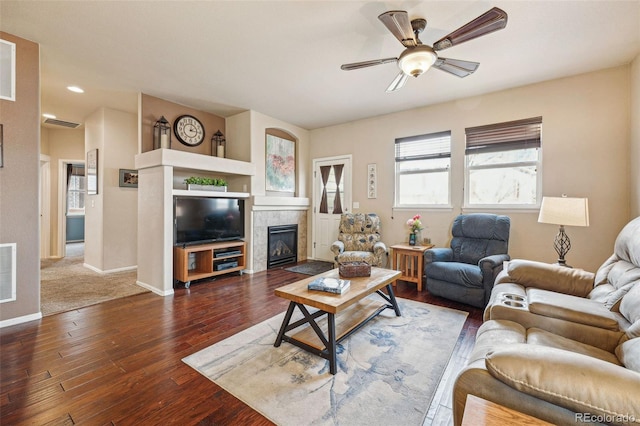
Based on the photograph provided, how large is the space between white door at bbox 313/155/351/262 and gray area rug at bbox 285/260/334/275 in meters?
0.30

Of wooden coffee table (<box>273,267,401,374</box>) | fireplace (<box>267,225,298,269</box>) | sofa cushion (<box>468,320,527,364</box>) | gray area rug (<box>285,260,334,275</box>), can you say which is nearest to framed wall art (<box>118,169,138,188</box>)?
fireplace (<box>267,225,298,269</box>)

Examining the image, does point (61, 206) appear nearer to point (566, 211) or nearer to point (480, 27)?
point (480, 27)

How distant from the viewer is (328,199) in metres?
5.70

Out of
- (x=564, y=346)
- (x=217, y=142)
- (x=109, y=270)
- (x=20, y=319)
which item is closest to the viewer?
(x=564, y=346)

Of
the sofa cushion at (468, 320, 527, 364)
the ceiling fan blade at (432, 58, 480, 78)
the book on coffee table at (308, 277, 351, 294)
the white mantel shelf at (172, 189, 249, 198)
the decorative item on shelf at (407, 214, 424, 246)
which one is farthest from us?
the decorative item on shelf at (407, 214, 424, 246)

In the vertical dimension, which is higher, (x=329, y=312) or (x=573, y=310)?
(x=573, y=310)

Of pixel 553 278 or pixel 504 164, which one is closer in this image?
pixel 553 278

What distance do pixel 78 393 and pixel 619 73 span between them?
5.87 meters

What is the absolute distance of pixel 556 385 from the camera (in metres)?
0.81

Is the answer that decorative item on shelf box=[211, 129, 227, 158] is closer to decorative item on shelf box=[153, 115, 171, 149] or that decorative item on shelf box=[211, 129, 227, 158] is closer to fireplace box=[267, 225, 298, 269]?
decorative item on shelf box=[153, 115, 171, 149]

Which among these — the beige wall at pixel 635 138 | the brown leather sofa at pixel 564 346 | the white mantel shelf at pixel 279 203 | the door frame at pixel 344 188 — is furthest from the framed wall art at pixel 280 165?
the beige wall at pixel 635 138

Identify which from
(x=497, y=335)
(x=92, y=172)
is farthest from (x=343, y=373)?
(x=92, y=172)

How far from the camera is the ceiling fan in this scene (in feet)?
6.19

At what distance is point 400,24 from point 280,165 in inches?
146
